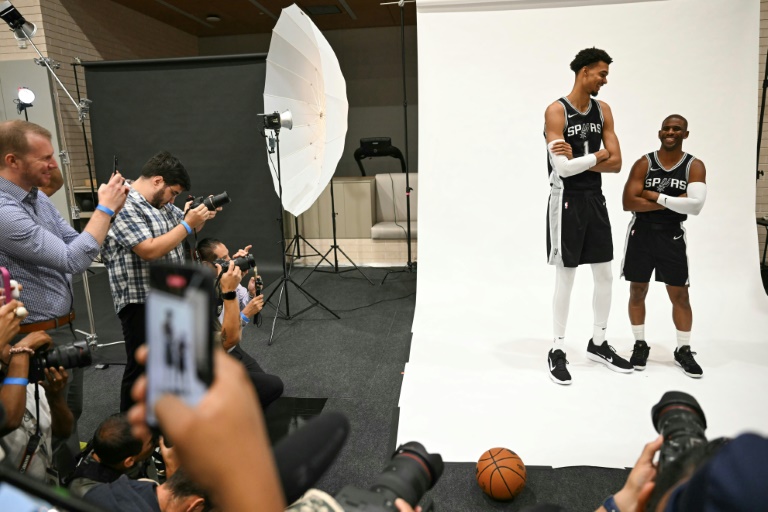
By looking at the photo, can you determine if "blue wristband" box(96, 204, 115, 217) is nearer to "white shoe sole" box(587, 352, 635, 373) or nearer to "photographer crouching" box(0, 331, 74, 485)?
"photographer crouching" box(0, 331, 74, 485)

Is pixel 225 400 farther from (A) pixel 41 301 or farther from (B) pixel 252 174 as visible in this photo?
(B) pixel 252 174

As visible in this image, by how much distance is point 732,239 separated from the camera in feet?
12.1

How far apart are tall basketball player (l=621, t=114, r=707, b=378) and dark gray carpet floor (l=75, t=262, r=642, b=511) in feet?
3.91

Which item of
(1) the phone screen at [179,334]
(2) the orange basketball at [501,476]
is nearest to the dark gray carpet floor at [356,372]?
(2) the orange basketball at [501,476]

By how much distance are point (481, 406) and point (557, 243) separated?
42.6 inches

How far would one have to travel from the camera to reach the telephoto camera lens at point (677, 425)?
0.70 metres

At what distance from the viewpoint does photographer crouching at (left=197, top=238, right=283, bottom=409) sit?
197 cm

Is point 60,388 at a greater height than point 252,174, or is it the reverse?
point 252,174

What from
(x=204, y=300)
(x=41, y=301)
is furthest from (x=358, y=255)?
(x=204, y=300)

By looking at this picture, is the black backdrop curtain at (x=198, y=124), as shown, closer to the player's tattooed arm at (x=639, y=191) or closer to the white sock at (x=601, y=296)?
the white sock at (x=601, y=296)

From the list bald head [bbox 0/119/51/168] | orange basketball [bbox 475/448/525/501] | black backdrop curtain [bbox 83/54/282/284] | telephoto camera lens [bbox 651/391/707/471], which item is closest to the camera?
telephoto camera lens [bbox 651/391/707/471]

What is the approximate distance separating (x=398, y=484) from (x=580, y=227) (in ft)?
8.77

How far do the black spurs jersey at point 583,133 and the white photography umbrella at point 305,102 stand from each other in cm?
139

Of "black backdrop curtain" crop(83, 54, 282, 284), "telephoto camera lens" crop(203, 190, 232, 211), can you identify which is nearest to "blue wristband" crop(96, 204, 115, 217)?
"telephoto camera lens" crop(203, 190, 232, 211)
